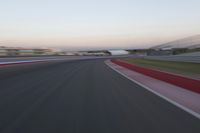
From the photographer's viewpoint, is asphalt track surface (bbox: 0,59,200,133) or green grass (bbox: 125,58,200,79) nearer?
asphalt track surface (bbox: 0,59,200,133)

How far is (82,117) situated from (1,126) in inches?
71.3

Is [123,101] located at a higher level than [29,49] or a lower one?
higher

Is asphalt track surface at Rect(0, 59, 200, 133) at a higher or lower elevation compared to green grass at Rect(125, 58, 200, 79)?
higher

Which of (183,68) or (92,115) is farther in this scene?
(183,68)

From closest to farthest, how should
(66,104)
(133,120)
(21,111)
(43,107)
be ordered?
(133,120) → (21,111) → (43,107) → (66,104)

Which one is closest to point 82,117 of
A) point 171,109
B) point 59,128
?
point 59,128

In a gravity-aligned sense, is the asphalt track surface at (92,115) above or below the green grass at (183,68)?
above

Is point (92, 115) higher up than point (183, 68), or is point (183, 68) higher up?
point (92, 115)

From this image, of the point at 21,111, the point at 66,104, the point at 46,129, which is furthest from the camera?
the point at 66,104

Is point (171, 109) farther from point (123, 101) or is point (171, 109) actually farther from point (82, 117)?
point (82, 117)

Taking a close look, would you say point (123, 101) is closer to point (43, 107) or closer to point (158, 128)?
point (43, 107)

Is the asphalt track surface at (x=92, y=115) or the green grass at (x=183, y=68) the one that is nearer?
the asphalt track surface at (x=92, y=115)

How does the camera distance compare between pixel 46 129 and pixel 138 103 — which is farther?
pixel 138 103

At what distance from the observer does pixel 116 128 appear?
6.17m
